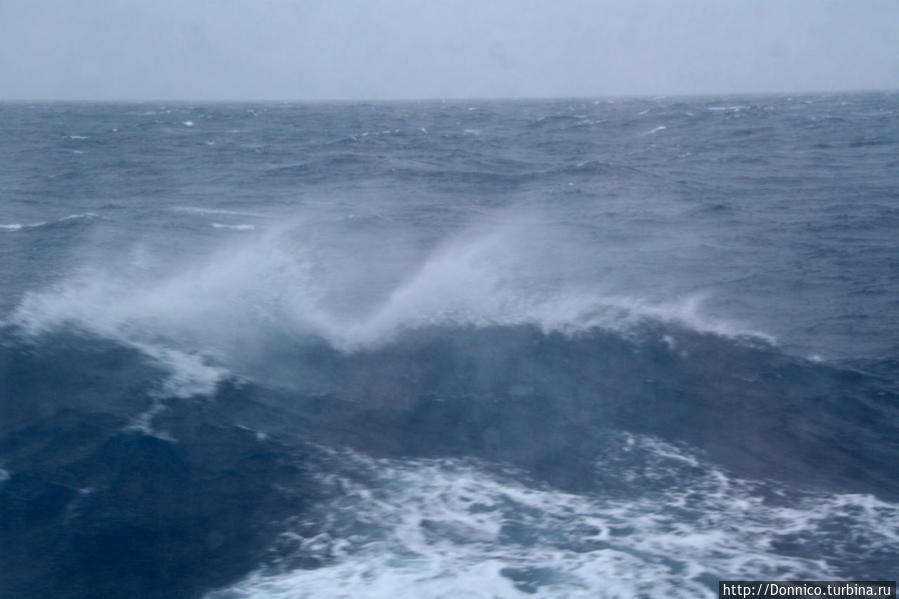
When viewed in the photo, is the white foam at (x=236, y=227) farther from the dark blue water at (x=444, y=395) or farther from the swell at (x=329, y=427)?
the swell at (x=329, y=427)

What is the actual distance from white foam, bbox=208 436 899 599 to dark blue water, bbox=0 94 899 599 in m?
0.03

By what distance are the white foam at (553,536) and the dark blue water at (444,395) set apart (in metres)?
0.03

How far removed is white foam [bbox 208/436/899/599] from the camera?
6.71 m

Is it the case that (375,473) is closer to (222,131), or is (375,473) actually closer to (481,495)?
(481,495)

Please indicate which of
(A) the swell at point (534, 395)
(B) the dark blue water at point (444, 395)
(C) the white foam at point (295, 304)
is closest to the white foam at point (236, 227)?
(B) the dark blue water at point (444, 395)

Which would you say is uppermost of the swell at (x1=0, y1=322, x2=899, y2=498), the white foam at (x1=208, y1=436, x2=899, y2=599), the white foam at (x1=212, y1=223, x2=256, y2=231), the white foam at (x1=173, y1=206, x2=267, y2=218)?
the white foam at (x1=173, y1=206, x2=267, y2=218)

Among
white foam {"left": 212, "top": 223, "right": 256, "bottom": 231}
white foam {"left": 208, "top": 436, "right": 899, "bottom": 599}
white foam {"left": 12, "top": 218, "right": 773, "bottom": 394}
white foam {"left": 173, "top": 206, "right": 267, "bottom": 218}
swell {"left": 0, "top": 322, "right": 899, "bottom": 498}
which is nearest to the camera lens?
white foam {"left": 208, "top": 436, "right": 899, "bottom": 599}

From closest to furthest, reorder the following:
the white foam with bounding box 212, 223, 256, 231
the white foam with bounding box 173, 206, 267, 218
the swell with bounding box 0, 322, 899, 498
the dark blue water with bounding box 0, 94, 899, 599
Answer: the dark blue water with bounding box 0, 94, 899, 599
the swell with bounding box 0, 322, 899, 498
the white foam with bounding box 212, 223, 256, 231
the white foam with bounding box 173, 206, 267, 218

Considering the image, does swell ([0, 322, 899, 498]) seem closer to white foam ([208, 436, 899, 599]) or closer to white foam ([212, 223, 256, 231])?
white foam ([208, 436, 899, 599])

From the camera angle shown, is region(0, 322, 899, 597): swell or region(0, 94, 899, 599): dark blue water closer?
region(0, 94, 899, 599): dark blue water

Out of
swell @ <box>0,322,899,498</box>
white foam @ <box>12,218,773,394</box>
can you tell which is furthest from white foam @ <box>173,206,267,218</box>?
swell @ <box>0,322,899,498</box>

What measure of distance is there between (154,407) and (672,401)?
6.56m

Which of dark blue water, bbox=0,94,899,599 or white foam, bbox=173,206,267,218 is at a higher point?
white foam, bbox=173,206,267,218

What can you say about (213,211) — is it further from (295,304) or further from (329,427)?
(329,427)
